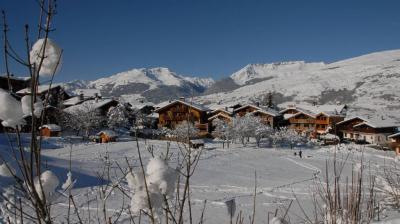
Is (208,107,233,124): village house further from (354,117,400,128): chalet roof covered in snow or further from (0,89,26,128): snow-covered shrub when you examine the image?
(0,89,26,128): snow-covered shrub

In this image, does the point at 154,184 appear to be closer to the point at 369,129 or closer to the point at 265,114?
the point at 265,114

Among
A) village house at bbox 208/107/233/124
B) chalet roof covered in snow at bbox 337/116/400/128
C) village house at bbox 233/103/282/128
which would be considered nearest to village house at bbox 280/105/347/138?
chalet roof covered in snow at bbox 337/116/400/128

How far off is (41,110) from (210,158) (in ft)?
98.3

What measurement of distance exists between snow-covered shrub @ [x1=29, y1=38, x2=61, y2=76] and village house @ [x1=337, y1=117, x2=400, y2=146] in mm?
48079

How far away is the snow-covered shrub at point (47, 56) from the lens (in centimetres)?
137

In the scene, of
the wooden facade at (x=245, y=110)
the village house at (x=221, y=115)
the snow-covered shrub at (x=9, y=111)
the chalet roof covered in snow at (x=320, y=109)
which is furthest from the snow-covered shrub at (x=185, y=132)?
the chalet roof covered in snow at (x=320, y=109)

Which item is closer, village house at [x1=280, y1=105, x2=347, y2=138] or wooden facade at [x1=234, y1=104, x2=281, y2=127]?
wooden facade at [x1=234, y1=104, x2=281, y2=127]

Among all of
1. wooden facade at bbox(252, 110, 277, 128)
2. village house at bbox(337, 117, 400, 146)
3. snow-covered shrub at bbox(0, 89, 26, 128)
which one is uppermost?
wooden facade at bbox(252, 110, 277, 128)

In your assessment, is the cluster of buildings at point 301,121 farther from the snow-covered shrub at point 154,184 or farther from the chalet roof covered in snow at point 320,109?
the snow-covered shrub at point 154,184

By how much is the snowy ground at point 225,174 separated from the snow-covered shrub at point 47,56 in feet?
30.0

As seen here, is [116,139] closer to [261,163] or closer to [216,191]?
[261,163]

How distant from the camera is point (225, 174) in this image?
25297mm

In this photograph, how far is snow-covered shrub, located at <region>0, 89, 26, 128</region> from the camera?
129 centimetres

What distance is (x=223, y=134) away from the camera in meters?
42.0
